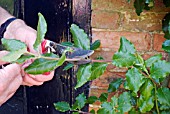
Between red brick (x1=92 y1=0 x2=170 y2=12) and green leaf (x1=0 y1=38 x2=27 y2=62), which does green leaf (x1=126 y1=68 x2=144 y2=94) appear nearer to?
green leaf (x1=0 y1=38 x2=27 y2=62)

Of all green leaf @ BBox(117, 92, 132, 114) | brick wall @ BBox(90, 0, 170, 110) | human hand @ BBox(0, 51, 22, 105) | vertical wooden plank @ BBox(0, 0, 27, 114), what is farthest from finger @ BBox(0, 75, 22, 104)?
vertical wooden plank @ BBox(0, 0, 27, 114)

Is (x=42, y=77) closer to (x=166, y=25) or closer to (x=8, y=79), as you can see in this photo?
(x=8, y=79)

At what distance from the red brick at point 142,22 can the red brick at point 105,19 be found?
0.03m

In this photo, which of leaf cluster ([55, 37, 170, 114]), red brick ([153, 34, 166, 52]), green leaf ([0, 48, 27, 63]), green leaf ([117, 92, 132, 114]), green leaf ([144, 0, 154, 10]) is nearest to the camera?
green leaf ([0, 48, 27, 63])

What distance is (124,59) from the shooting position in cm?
85

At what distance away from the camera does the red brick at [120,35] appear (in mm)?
1403

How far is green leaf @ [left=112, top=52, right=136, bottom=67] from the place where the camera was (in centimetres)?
84

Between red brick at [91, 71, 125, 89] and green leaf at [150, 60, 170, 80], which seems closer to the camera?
green leaf at [150, 60, 170, 80]

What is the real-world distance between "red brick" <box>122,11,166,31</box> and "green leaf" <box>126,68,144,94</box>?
0.54m

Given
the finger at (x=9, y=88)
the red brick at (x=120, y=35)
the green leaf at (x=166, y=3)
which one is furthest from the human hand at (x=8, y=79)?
the green leaf at (x=166, y=3)

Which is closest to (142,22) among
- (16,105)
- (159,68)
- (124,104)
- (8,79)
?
(124,104)

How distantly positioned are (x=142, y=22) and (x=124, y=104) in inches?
15.9

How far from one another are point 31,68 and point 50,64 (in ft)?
0.18

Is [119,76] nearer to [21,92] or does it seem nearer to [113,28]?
[113,28]
